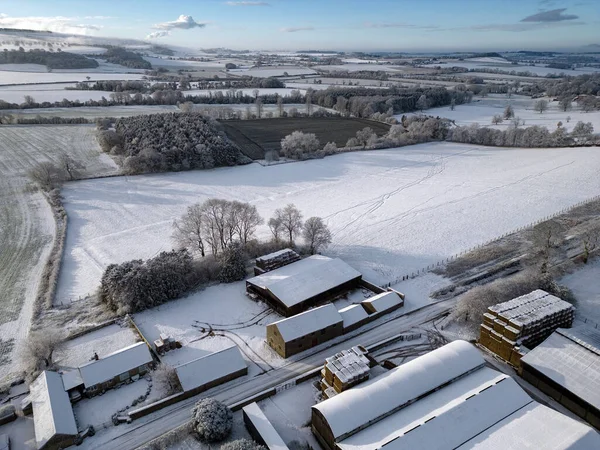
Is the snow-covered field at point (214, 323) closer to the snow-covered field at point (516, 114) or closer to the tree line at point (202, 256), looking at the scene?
the tree line at point (202, 256)

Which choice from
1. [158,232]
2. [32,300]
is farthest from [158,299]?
[158,232]

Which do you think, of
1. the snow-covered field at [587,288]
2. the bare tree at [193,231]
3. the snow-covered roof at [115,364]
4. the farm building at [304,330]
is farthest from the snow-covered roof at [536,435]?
the bare tree at [193,231]

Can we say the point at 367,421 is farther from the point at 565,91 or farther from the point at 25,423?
the point at 565,91

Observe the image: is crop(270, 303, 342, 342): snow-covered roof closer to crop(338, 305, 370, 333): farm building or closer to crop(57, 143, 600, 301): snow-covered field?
crop(338, 305, 370, 333): farm building

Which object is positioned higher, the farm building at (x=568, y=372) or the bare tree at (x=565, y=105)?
the bare tree at (x=565, y=105)

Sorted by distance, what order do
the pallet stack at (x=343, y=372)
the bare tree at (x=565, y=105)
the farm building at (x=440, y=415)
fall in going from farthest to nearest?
the bare tree at (x=565, y=105) < the pallet stack at (x=343, y=372) < the farm building at (x=440, y=415)

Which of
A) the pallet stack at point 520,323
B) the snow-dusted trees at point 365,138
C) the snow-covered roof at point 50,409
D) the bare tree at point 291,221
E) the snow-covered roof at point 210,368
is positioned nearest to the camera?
the snow-covered roof at point 50,409

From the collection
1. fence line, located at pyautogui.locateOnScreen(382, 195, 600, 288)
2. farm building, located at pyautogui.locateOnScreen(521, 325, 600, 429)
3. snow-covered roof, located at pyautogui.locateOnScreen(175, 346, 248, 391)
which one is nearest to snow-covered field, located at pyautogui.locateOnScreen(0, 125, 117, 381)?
snow-covered roof, located at pyautogui.locateOnScreen(175, 346, 248, 391)

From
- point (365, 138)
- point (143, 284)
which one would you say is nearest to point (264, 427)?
A: point (143, 284)
